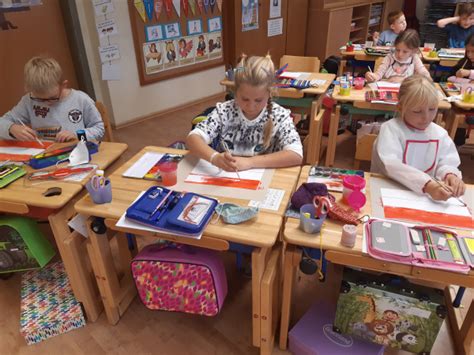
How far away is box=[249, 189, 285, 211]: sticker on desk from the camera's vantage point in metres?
1.30

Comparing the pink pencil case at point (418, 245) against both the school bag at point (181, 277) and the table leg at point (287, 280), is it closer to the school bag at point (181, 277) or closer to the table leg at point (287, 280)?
the table leg at point (287, 280)

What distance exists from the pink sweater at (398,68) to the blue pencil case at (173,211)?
246 centimetres

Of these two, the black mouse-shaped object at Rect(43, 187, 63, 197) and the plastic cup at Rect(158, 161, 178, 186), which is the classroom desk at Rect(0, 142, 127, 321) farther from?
the plastic cup at Rect(158, 161, 178, 186)

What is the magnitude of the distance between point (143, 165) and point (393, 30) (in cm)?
397

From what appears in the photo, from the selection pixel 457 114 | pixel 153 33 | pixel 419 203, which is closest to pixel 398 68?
pixel 457 114

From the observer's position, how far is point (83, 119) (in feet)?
6.82

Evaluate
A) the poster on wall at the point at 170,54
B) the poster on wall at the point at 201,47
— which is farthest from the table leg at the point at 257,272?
the poster on wall at the point at 201,47

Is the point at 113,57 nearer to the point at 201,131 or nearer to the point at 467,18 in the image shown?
the point at 201,131

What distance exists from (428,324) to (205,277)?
820 millimetres

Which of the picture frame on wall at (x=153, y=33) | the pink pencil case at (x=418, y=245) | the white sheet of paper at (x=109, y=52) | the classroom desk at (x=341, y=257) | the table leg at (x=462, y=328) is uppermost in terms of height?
the picture frame on wall at (x=153, y=33)

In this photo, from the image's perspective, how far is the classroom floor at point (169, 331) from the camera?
1597mm

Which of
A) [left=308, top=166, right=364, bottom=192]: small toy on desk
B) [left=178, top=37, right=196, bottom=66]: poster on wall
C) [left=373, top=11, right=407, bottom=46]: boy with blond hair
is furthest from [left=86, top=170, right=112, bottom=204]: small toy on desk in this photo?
[left=373, top=11, right=407, bottom=46]: boy with blond hair

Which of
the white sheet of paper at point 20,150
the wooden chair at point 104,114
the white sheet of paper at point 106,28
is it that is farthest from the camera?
the white sheet of paper at point 106,28

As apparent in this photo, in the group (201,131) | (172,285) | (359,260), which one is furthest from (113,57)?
(359,260)
